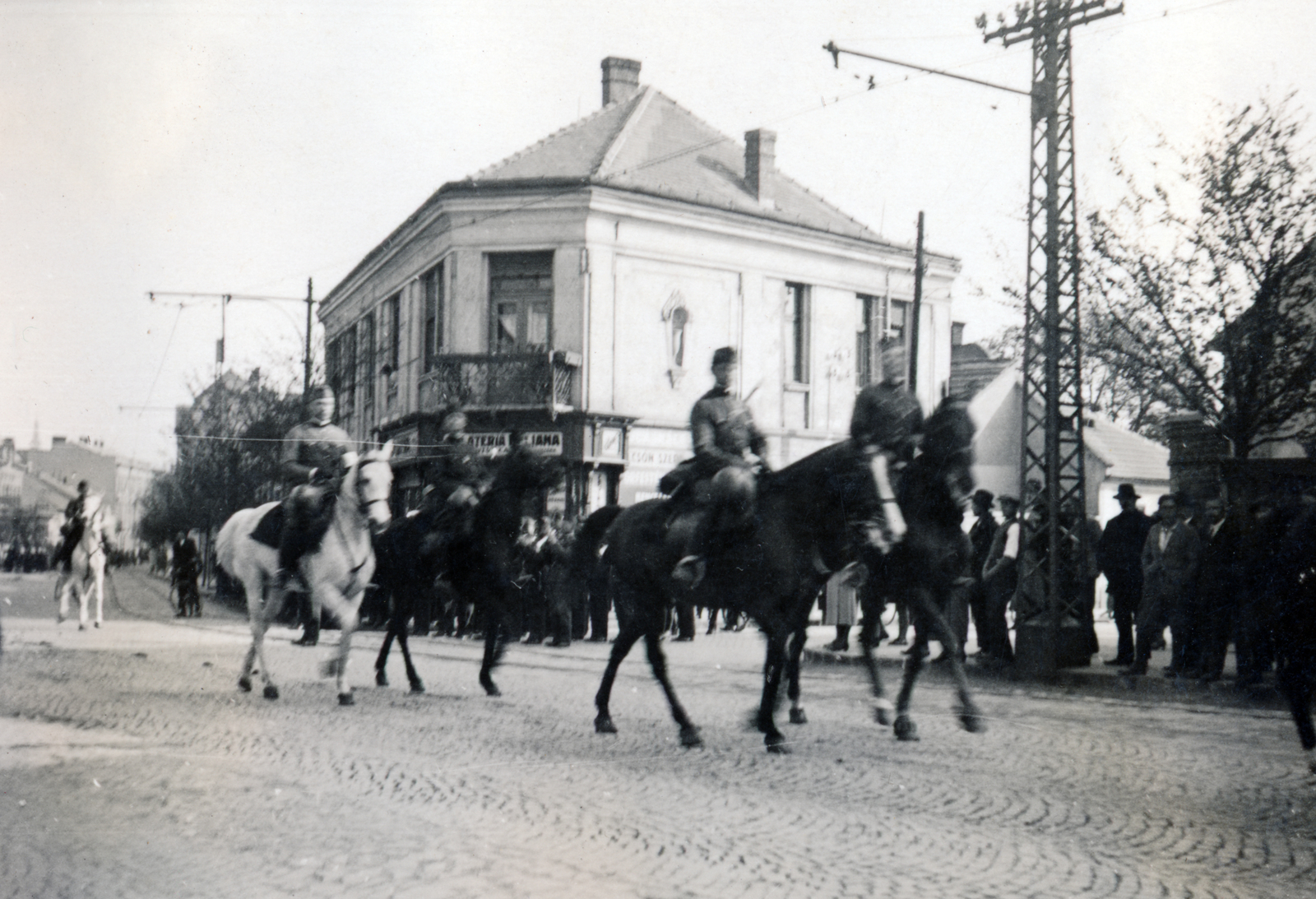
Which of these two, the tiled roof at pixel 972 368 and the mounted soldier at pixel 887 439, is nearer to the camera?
the mounted soldier at pixel 887 439

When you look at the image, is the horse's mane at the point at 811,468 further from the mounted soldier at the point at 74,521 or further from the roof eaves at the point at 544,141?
the mounted soldier at the point at 74,521

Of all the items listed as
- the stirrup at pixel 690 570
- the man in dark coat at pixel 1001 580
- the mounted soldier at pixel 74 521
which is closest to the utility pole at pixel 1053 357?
the man in dark coat at pixel 1001 580

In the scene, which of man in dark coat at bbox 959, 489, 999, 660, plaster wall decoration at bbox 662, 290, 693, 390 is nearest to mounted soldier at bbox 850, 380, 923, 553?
plaster wall decoration at bbox 662, 290, 693, 390

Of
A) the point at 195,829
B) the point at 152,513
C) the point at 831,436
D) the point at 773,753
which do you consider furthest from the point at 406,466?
the point at 195,829

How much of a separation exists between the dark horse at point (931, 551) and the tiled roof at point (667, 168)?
2.73m

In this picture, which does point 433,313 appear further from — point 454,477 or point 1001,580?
point 1001,580

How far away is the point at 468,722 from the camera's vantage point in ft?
27.6

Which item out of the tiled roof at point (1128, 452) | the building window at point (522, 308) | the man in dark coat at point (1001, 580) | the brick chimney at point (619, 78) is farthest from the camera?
the tiled roof at point (1128, 452)

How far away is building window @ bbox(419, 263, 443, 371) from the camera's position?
→ 9961 mm

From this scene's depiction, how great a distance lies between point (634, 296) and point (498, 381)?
4.52ft

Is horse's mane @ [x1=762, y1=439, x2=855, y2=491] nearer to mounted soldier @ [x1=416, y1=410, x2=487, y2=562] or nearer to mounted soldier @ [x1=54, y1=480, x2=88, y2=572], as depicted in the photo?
mounted soldier @ [x1=416, y1=410, x2=487, y2=562]

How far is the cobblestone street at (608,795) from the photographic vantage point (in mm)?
4957

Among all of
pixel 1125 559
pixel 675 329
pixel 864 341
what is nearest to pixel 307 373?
pixel 675 329

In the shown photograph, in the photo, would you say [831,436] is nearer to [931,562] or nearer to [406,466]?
[931,562]
